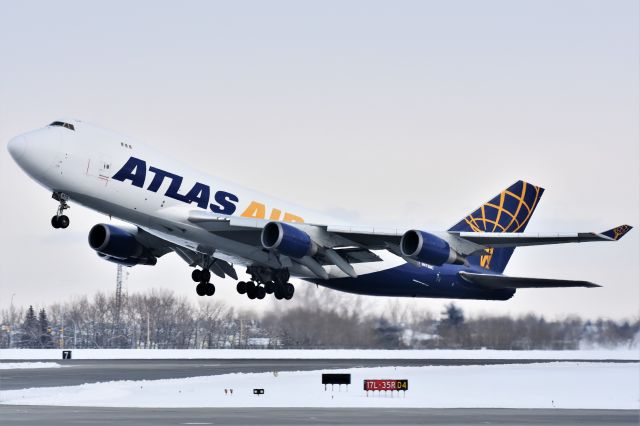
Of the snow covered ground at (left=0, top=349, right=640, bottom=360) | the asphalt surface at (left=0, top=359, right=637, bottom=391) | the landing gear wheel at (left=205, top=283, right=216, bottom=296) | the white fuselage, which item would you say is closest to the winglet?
the white fuselage

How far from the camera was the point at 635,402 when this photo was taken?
1752 inches

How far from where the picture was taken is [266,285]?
5162 centimetres

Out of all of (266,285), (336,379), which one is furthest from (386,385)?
(266,285)

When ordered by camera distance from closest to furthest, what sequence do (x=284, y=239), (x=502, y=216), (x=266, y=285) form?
1. (x=284, y=239)
2. (x=266, y=285)
3. (x=502, y=216)

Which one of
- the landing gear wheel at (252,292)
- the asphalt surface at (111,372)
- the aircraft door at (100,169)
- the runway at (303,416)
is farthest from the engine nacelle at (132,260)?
the runway at (303,416)

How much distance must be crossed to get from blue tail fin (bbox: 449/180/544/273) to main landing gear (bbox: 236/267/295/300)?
49.6 feet

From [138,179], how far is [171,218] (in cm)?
240

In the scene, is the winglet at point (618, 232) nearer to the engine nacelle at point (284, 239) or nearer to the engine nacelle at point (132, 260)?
the engine nacelle at point (284, 239)

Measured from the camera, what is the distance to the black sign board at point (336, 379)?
155 feet

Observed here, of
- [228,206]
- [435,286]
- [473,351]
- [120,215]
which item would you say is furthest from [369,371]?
[473,351]

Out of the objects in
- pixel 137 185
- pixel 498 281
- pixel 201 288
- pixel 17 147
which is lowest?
pixel 201 288

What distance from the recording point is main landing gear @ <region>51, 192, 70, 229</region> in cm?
4203

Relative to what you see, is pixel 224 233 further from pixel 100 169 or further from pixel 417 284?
pixel 417 284

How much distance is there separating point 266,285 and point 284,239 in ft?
25.2
